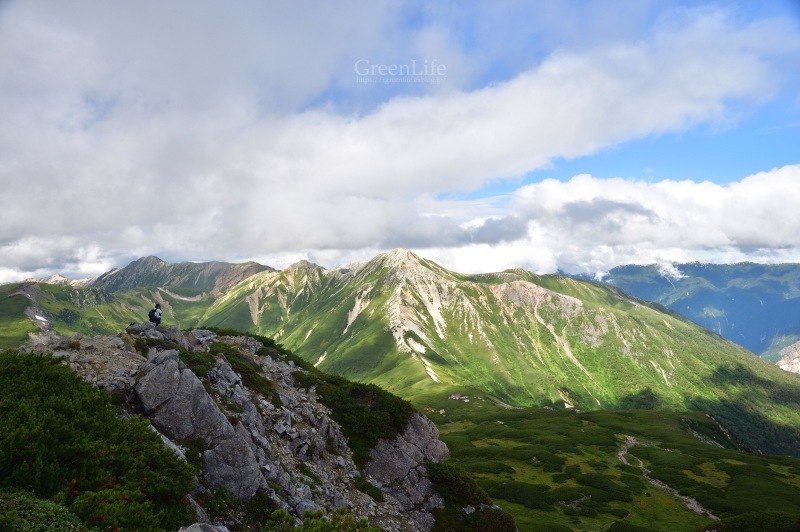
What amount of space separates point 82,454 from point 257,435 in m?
14.8

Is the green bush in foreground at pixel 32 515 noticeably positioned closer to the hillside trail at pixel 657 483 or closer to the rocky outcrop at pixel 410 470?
the rocky outcrop at pixel 410 470

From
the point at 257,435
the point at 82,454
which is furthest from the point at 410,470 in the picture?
the point at 82,454

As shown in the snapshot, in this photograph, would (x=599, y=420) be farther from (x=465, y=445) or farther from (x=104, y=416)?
(x=104, y=416)

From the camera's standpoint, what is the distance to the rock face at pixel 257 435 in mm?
26297

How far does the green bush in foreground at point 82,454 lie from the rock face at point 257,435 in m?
2.26

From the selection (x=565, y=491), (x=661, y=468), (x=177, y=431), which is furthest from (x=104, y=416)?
(x=661, y=468)

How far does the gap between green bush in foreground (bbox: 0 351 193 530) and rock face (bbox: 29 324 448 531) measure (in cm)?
226

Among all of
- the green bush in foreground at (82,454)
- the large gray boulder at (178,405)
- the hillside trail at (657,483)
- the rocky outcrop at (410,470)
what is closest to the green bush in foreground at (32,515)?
the green bush in foreground at (82,454)

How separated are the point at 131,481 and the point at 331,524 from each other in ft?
31.8

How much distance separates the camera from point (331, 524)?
1675cm

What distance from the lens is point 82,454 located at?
1864cm

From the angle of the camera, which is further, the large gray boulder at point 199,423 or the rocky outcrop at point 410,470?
the rocky outcrop at point 410,470

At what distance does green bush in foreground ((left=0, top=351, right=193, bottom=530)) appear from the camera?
638 inches

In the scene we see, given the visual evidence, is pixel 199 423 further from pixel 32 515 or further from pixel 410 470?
pixel 410 470
